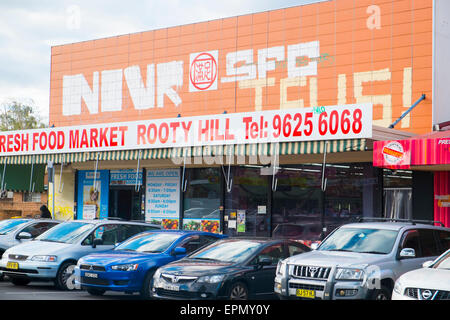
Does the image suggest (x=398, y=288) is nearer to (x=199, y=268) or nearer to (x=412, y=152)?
(x=199, y=268)

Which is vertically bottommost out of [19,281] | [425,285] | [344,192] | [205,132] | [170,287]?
[19,281]

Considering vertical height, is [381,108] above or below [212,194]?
above

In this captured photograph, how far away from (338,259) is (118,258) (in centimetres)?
450

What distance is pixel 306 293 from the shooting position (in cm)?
1048

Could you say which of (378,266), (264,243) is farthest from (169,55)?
(378,266)

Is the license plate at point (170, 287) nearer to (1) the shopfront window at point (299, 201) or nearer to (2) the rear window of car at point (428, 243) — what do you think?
(2) the rear window of car at point (428, 243)

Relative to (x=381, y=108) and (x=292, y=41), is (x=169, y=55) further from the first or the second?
(x=381, y=108)

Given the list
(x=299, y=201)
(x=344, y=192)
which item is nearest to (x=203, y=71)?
(x=299, y=201)

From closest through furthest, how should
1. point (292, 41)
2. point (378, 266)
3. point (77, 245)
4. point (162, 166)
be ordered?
point (378, 266)
point (77, 245)
point (292, 41)
point (162, 166)

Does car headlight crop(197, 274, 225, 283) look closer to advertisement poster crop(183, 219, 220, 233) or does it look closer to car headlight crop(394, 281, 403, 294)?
car headlight crop(394, 281, 403, 294)

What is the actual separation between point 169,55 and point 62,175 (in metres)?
6.79

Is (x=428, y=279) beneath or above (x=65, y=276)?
above

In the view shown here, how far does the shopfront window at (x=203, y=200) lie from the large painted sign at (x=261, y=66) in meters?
2.30

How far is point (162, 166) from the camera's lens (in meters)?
23.4
